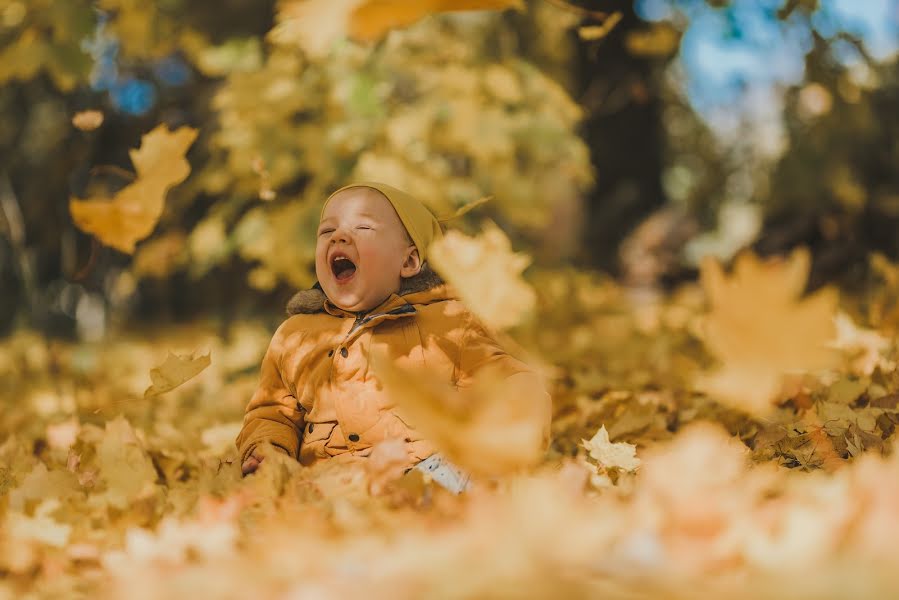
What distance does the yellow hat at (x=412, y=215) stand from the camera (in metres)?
1.82

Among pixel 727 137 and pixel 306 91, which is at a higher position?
pixel 727 137

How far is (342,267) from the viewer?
6.04 feet

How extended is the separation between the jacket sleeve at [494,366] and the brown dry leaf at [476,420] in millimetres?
446

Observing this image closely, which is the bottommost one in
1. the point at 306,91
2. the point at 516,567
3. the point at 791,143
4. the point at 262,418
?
the point at 516,567

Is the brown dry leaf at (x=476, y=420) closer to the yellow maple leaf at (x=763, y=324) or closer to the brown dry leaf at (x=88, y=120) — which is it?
the yellow maple leaf at (x=763, y=324)

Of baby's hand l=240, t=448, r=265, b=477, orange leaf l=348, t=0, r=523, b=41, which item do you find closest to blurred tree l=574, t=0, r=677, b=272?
baby's hand l=240, t=448, r=265, b=477

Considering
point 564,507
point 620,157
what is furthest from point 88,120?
point 620,157

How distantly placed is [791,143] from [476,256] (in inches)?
176

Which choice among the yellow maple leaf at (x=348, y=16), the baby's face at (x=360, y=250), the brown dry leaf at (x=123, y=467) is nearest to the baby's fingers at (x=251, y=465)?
the brown dry leaf at (x=123, y=467)

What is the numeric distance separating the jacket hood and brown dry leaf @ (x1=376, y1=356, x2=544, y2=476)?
0.73m

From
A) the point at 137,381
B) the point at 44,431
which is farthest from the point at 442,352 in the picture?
the point at 137,381

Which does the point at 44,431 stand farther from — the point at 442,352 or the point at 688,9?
the point at 688,9

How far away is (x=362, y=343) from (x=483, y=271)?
0.32 m

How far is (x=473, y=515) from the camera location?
1064mm
